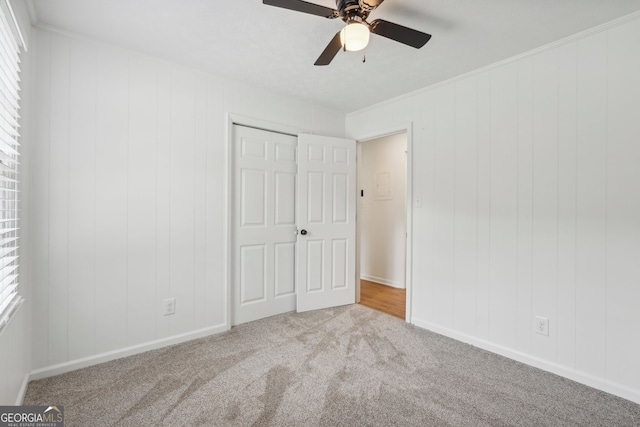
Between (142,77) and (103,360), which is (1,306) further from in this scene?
(142,77)

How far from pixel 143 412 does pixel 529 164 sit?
122 inches

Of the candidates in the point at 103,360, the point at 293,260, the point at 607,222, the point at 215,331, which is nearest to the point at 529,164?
the point at 607,222

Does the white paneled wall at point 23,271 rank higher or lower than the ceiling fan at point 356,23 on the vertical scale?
lower

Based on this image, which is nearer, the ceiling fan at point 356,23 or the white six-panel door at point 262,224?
the ceiling fan at point 356,23

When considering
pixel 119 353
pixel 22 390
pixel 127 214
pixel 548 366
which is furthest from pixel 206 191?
pixel 548 366

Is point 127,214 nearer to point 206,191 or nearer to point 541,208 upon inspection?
point 206,191

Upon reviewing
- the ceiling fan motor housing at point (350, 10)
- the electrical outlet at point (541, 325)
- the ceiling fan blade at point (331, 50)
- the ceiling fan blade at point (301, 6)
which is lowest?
the electrical outlet at point (541, 325)

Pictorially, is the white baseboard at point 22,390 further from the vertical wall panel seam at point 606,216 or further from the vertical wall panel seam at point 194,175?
the vertical wall panel seam at point 606,216

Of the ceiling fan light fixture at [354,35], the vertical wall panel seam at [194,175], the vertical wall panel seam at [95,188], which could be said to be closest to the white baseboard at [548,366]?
the vertical wall panel seam at [194,175]

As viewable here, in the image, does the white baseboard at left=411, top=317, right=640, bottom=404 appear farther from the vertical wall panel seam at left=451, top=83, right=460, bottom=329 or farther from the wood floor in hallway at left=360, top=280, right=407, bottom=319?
the wood floor in hallway at left=360, top=280, right=407, bottom=319

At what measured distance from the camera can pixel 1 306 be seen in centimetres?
141

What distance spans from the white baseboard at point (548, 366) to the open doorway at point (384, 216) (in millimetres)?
1539

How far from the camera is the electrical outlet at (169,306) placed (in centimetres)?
256

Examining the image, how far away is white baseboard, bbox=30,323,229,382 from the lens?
6.79ft
